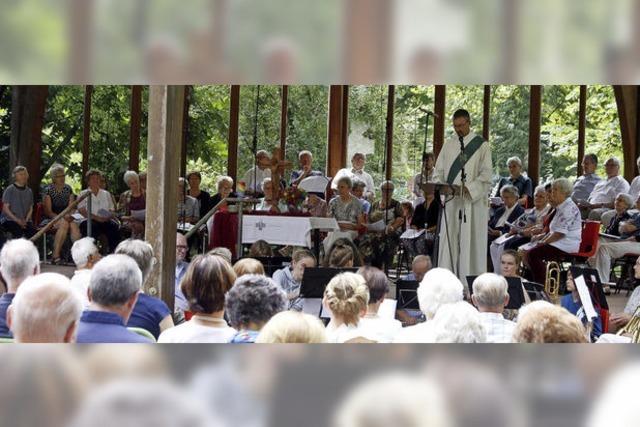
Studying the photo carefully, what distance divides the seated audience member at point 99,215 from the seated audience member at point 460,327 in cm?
690

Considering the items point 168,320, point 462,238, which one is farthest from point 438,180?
point 168,320

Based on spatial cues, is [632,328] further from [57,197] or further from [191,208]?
[57,197]

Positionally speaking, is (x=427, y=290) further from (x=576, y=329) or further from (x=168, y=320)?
(x=576, y=329)

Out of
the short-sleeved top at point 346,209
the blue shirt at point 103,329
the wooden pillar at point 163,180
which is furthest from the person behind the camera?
the short-sleeved top at point 346,209

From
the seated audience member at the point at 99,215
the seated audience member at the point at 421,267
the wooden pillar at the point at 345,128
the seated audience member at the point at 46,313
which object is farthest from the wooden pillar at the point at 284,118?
the seated audience member at the point at 46,313

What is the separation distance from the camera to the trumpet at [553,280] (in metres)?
7.44

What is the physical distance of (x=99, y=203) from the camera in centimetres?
999

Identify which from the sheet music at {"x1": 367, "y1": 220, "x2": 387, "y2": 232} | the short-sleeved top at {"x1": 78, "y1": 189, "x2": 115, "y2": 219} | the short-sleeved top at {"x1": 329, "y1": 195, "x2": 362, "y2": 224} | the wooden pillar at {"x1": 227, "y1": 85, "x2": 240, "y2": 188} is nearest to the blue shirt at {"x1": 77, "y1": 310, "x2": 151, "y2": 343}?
the short-sleeved top at {"x1": 78, "y1": 189, "x2": 115, "y2": 219}

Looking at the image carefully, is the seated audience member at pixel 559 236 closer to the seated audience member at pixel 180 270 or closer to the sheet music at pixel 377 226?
the sheet music at pixel 377 226

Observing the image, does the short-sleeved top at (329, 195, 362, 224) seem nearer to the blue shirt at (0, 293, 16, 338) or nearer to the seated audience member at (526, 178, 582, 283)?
the seated audience member at (526, 178, 582, 283)

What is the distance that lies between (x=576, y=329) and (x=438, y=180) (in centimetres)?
612

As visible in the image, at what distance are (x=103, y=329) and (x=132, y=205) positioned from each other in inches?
272

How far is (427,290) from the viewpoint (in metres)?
4.46
